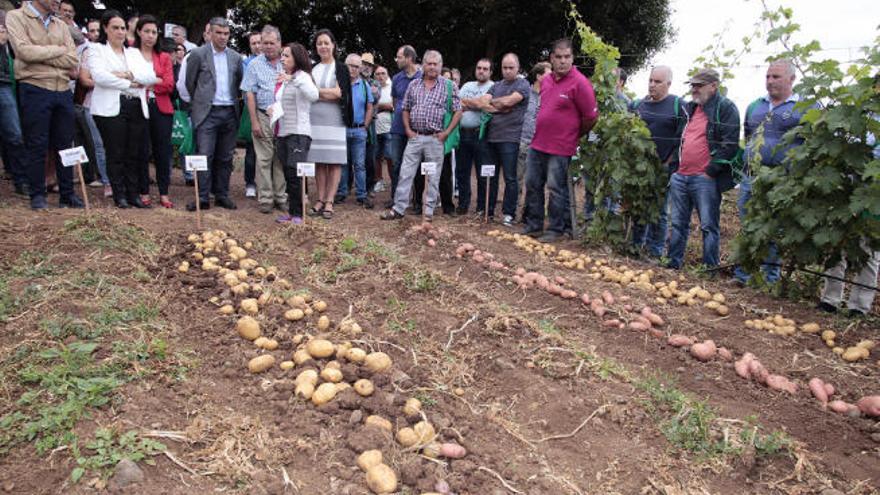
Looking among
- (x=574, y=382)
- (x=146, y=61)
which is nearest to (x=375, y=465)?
(x=574, y=382)

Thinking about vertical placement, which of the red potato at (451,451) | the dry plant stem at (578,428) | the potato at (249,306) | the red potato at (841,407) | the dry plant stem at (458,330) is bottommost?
→ the red potato at (841,407)

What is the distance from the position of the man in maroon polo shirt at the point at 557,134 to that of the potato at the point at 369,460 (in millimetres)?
4755

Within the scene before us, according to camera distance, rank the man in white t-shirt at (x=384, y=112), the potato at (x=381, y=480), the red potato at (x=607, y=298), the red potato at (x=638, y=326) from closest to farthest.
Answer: the potato at (x=381, y=480)
the red potato at (x=638, y=326)
the red potato at (x=607, y=298)
the man in white t-shirt at (x=384, y=112)

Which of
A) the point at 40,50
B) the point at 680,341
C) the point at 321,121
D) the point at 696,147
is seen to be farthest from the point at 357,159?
the point at 680,341

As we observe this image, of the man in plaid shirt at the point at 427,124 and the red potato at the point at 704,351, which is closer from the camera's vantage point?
the red potato at the point at 704,351

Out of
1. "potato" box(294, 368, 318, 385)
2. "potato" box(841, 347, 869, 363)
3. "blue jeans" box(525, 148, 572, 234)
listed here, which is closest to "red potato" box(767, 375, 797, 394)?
"potato" box(841, 347, 869, 363)

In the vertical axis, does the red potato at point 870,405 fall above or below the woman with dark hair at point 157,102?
below

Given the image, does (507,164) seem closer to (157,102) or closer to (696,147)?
(696,147)

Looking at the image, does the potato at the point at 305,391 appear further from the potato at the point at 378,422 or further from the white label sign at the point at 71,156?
the white label sign at the point at 71,156

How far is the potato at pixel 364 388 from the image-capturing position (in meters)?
2.75

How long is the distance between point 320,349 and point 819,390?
2.91 metres

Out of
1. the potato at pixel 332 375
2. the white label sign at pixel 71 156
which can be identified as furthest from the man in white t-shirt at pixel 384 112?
the potato at pixel 332 375

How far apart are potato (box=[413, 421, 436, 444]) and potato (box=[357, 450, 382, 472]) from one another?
24 cm

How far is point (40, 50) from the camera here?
523 centimetres
